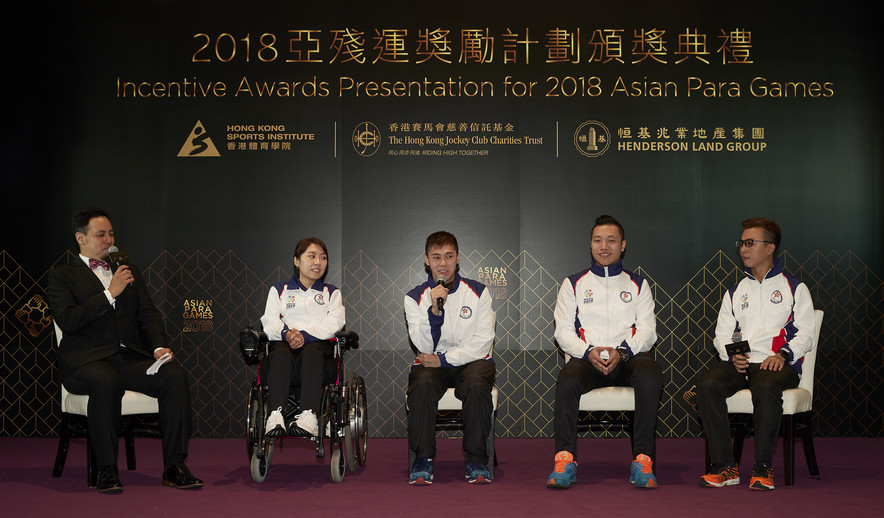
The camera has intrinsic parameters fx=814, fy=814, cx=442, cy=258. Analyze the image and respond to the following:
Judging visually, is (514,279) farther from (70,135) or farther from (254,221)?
(70,135)

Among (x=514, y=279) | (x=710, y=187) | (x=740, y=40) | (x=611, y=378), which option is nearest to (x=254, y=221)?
(x=514, y=279)

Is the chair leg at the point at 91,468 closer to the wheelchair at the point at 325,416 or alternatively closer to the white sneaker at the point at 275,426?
the wheelchair at the point at 325,416

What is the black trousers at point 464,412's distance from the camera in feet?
12.6

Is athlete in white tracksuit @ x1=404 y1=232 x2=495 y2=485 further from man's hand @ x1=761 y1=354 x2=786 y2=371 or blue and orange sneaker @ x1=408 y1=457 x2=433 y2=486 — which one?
man's hand @ x1=761 y1=354 x2=786 y2=371

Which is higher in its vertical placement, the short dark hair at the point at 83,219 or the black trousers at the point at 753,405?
the short dark hair at the point at 83,219

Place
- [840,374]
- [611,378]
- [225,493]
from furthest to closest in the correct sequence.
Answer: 1. [840,374]
2. [611,378]
3. [225,493]

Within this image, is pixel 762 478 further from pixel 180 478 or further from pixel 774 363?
pixel 180 478

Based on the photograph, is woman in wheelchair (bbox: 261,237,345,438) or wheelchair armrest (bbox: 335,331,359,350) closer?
woman in wheelchair (bbox: 261,237,345,438)

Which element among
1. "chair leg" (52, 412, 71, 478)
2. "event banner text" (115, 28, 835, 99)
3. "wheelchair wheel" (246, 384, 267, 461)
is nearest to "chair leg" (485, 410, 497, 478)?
"wheelchair wheel" (246, 384, 267, 461)

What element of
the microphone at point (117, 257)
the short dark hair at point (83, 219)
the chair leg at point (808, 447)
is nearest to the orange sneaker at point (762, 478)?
the chair leg at point (808, 447)

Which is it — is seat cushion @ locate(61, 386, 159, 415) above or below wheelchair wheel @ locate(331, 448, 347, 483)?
above

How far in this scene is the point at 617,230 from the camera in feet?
14.2

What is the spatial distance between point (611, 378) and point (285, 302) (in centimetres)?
174

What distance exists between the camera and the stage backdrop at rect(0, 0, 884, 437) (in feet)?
17.7
